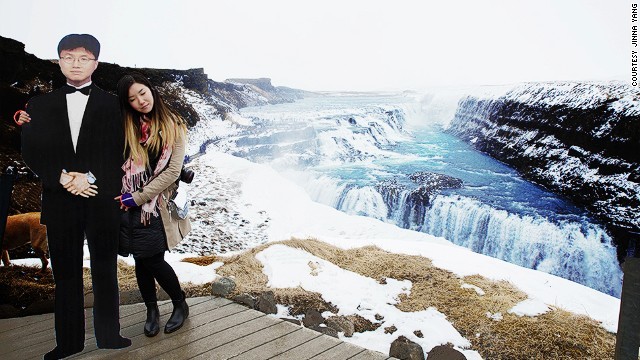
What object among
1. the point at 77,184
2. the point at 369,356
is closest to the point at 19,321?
the point at 77,184

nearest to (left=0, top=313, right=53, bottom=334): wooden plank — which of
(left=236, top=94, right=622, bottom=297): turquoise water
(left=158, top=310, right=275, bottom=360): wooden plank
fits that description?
(left=158, top=310, right=275, bottom=360): wooden plank

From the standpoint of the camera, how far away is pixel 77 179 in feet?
6.64

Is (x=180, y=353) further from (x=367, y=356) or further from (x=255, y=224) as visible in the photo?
(x=255, y=224)

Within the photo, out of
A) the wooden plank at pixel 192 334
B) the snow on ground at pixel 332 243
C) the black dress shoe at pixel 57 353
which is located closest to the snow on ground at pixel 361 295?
the snow on ground at pixel 332 243

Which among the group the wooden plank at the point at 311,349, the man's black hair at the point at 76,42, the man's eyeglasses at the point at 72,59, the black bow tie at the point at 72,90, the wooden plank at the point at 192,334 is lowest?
the wooden plank at the point at 192,334

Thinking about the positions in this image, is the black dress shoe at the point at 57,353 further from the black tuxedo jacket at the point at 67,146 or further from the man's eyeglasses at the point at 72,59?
the man's eyeglasses at the point at 72,59

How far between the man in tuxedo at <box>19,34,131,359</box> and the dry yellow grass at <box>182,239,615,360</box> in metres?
0.96

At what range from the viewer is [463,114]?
4156 mm

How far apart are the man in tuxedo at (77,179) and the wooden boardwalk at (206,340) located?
13 centimetres

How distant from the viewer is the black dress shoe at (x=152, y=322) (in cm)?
221

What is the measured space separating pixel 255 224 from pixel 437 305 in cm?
182

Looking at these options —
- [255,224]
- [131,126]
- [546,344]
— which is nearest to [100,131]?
[131,126]

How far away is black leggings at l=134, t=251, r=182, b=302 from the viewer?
217cm

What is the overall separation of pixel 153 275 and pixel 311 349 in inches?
34.0
